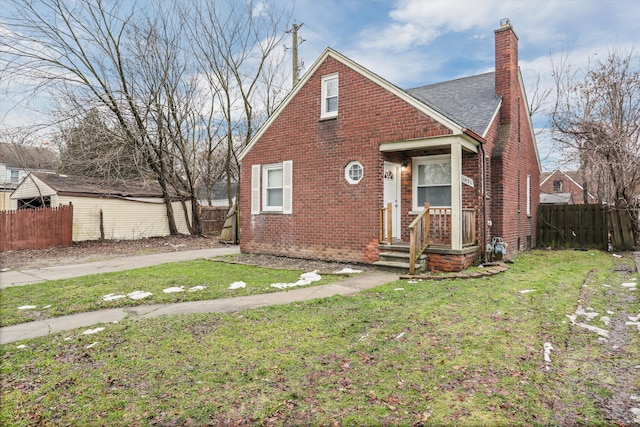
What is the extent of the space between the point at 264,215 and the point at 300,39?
439 inches

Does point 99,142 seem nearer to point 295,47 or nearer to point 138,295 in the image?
point 295,47

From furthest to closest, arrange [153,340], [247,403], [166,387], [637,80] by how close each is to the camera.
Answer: [637,80] < [153,340] < [166,387] < [247,403]

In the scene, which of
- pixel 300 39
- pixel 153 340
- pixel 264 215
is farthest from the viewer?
pixel 300 39

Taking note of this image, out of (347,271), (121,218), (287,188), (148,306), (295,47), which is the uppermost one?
(295,47)

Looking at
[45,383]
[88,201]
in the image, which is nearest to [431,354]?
[45,383]

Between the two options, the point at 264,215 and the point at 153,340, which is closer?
the point at 153,340

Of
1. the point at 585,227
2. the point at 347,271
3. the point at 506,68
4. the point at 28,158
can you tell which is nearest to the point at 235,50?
the point at 506,68

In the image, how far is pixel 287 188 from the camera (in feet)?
36.3

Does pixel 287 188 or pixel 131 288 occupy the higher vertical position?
pixel 287 188

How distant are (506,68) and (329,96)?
17.5 feet

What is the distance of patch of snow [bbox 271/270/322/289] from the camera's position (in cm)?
718

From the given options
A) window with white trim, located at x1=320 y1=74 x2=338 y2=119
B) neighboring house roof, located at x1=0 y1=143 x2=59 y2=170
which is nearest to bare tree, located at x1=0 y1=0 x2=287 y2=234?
window with white trim, located at x1=320 y1=74 x2=338 y2=119

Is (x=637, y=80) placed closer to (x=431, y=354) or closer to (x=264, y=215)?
(x=264, y=215)

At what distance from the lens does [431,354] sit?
12.0 feet
